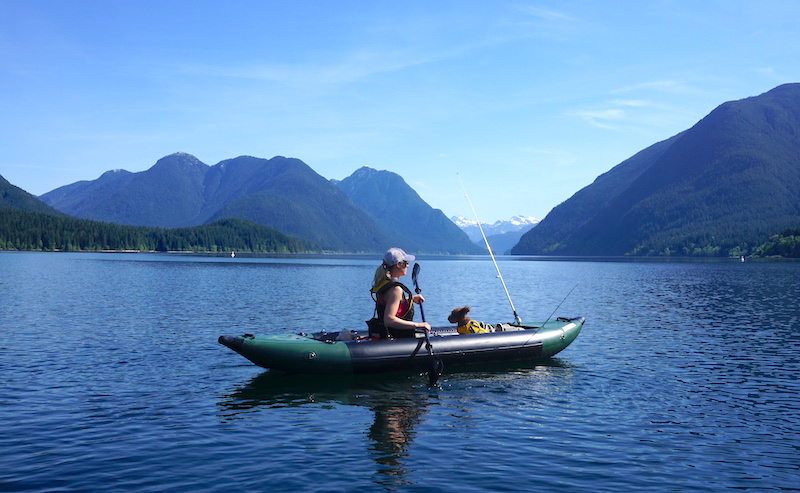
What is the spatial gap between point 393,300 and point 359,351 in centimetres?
178

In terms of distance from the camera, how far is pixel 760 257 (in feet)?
547

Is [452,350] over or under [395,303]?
under

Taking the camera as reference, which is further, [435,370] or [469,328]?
[469,328]

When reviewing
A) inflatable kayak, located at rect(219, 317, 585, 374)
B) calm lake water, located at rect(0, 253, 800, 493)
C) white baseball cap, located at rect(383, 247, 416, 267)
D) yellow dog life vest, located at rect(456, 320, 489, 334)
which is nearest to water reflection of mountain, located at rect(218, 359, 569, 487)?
calm lake water, located at rect(0, 253, 800, 493)

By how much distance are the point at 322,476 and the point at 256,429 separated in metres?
3.16

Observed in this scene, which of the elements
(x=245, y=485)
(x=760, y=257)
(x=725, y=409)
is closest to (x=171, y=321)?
(x=245, y=485)

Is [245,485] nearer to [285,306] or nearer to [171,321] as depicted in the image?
[171,321]

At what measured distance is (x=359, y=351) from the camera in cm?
1645

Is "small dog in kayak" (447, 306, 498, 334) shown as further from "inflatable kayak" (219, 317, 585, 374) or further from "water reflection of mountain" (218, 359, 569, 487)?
"water reflection of mountain" (218, 359, 569, 487)

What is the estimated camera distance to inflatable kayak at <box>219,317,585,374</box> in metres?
16.2

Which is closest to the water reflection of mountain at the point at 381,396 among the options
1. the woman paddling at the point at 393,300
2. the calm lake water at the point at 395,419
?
the calm lake water at the point at 395,419

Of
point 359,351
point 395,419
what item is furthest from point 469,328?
point 395,419

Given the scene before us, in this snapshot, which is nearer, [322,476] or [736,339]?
[322,476]

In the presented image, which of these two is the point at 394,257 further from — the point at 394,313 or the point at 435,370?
the point at 435,370
